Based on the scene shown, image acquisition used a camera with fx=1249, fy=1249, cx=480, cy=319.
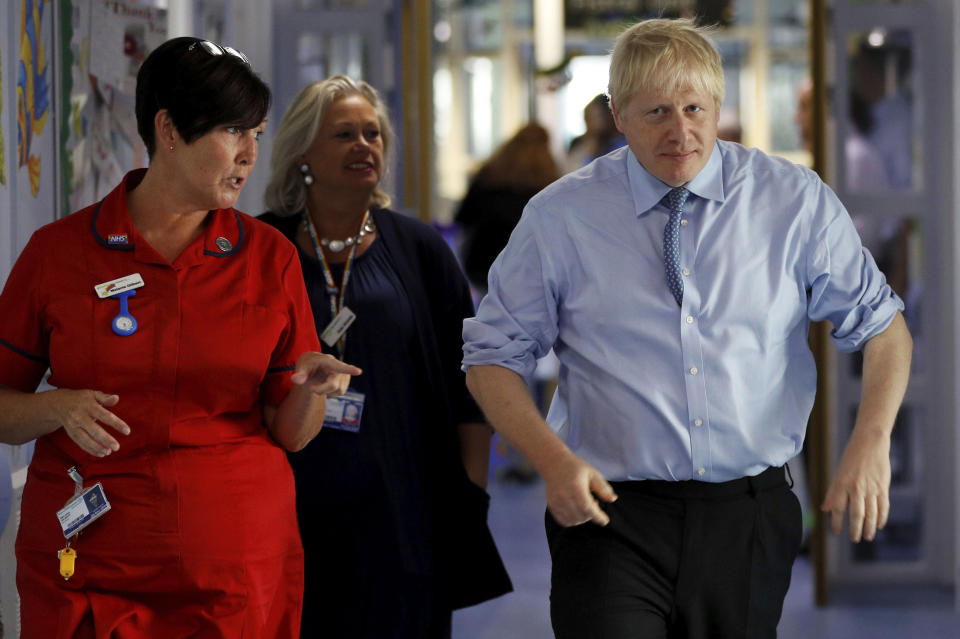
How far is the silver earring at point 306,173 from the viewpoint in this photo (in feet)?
9.95

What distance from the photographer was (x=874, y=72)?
515cm

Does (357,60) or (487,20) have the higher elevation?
(487,20)

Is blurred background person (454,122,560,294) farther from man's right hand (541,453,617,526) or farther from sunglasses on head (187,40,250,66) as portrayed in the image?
man's right hand (541,453,617,526)

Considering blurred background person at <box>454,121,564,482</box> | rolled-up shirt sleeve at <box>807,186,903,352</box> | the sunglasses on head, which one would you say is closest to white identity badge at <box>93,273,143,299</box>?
the sunglasses on head

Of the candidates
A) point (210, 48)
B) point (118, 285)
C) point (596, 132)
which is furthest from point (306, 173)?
point (596, 132)

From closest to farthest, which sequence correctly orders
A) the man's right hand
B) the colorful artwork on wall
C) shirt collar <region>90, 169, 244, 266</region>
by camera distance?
the man's right hand
shirt collar <region>90, 169, 244, 266</region>
the colorful artwork on wall

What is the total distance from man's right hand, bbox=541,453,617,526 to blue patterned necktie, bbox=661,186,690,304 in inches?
14.3

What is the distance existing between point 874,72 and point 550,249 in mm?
3436

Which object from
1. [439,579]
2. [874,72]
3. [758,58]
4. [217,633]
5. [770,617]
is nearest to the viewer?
[217,633]

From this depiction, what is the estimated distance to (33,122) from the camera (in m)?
2.65

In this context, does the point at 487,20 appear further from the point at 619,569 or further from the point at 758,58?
the point at 619,569

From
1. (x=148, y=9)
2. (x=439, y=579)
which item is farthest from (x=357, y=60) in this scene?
(x=439, y=579)

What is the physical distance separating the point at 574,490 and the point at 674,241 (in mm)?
488

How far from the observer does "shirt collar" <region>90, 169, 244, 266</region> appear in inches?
81.0
